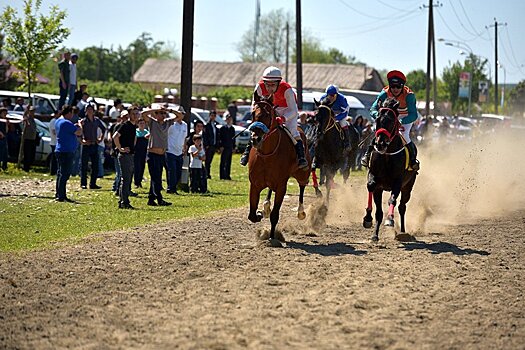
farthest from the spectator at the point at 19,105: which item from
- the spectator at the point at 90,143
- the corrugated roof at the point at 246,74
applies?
the corrugated roof at the point at 246,74

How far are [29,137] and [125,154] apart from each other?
393 inches

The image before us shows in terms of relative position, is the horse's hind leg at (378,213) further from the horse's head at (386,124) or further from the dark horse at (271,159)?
the dark horse at (271,159)

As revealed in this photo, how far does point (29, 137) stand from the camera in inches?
1145

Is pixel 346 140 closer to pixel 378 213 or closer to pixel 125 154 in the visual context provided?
pixel 125 154

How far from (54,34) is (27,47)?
99cm

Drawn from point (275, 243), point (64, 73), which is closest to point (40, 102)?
point (64, 73)

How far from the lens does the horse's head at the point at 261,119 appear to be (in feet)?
45.0

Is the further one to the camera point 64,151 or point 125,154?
point 64,151

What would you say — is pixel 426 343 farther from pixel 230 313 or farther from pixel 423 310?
pixel 230 313

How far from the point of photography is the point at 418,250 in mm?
14039

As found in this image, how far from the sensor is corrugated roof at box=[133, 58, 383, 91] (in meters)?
106

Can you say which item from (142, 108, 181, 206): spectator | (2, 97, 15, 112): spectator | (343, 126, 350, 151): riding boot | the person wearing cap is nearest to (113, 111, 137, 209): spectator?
(142, 108, 181, 206): spectator

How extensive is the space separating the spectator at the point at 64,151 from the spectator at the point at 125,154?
1.53 m

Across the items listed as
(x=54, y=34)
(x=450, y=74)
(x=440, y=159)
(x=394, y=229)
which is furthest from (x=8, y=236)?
(x=450, y=74)
